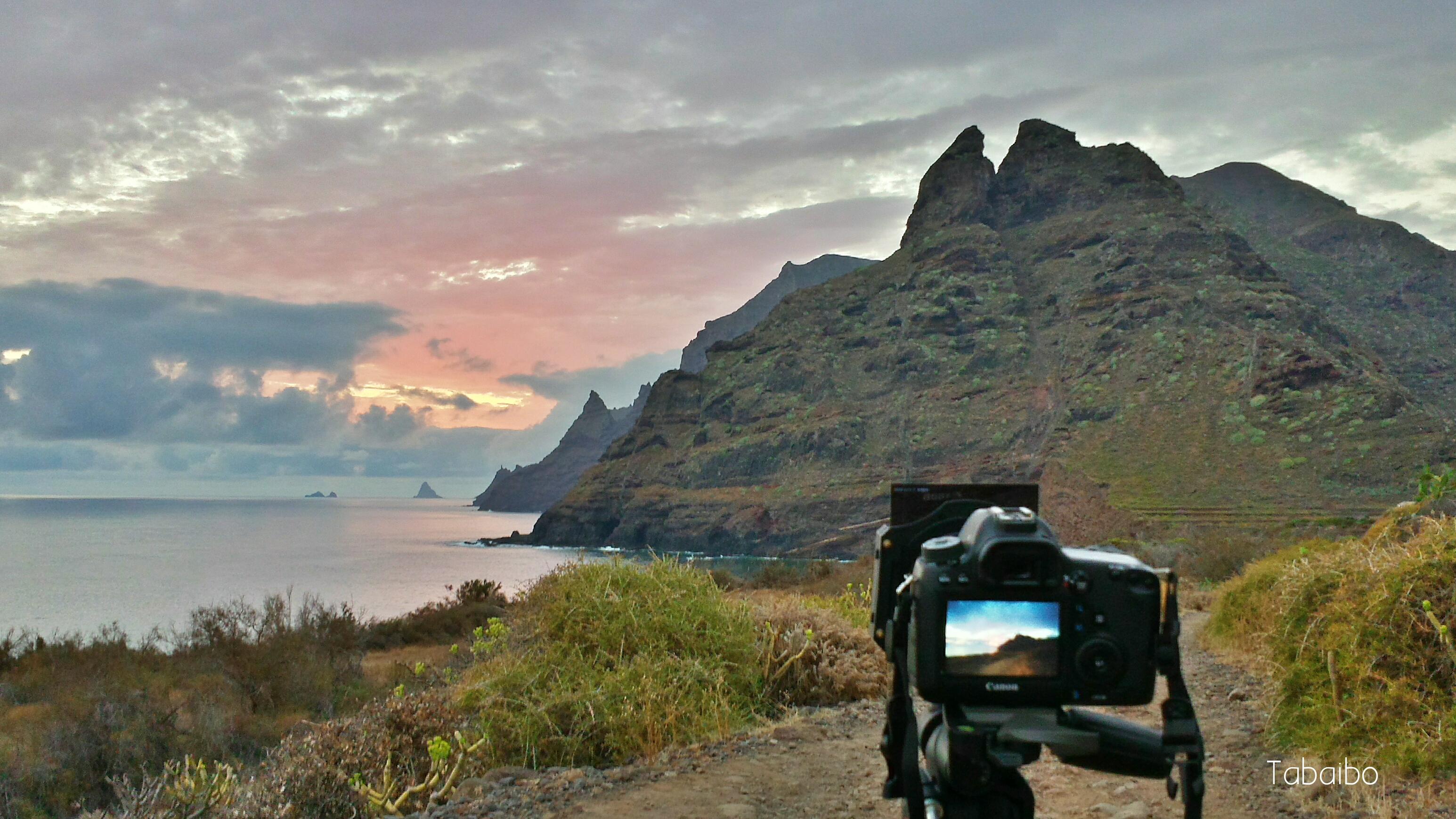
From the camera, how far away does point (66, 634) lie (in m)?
20.4

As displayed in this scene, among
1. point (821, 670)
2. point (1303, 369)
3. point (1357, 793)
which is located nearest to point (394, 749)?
point (821, 670)

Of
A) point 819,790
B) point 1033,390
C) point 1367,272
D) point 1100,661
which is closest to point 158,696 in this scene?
point 819,790

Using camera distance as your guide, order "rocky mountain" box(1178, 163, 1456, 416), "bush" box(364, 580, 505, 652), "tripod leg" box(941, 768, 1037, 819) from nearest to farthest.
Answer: "tripod leg" box(941, 768, 1037, 819)
"bush" box(364, 580, 505, 652)
"rocky mountain" box(1178, 163, 1456, 416)

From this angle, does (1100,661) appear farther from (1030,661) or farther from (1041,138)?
(1041,138)

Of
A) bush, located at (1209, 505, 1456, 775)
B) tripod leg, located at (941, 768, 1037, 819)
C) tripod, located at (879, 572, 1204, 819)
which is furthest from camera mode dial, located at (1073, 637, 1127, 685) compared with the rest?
bush, located at (1209, 505, 1456, 775)

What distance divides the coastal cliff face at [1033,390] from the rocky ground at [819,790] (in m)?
21.7

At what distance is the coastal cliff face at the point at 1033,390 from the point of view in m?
42.7

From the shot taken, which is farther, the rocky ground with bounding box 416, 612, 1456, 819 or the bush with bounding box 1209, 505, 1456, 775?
the bush with bounding box 1209, 505, 1456, 775

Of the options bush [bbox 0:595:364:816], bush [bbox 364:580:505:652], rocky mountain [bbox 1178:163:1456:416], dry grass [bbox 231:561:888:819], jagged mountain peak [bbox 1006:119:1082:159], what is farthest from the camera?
jagged mountain peak [bbox 1006:119:1082:159]

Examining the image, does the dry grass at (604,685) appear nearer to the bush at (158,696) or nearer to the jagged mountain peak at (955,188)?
the bush at (158,696)

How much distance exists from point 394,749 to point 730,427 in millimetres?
83123

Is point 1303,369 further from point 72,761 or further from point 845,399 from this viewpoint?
point 72,761

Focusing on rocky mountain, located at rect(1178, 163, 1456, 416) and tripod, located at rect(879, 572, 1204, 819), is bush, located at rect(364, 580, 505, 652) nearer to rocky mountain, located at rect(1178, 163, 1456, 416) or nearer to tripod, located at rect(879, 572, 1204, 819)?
tripod, located at rect(879, 572, 1204, 819)

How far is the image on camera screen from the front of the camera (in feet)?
7.70
